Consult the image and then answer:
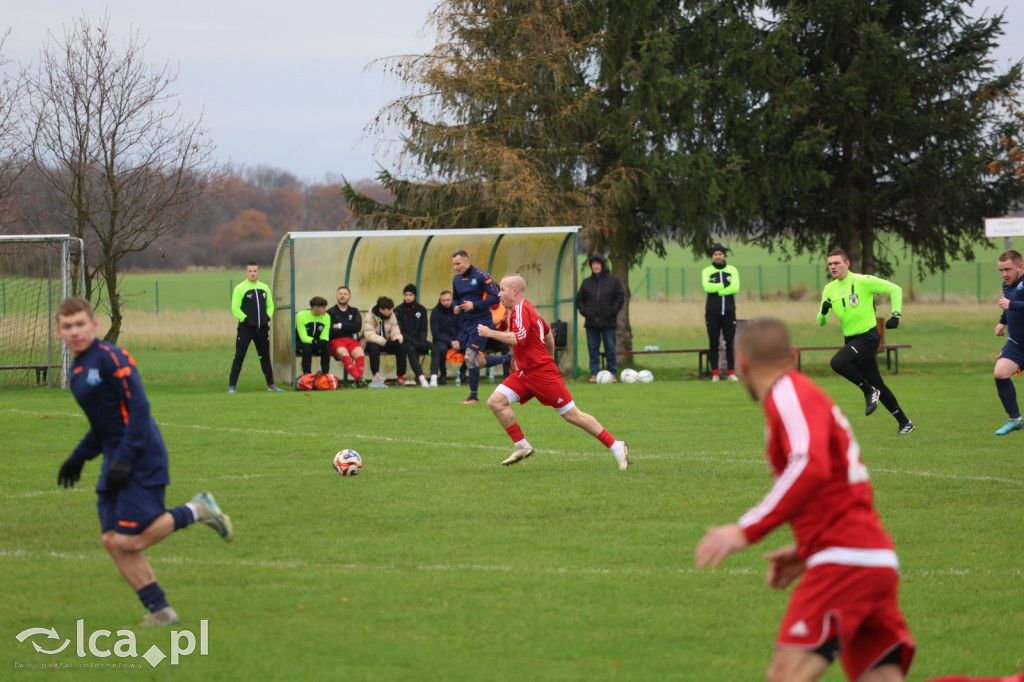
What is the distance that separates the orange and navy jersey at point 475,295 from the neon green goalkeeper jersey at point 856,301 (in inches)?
205

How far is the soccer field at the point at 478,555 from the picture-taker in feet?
17.4

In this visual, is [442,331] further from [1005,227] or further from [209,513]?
[209,513]

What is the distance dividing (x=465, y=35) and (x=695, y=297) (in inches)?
1261

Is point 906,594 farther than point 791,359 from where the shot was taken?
Yes

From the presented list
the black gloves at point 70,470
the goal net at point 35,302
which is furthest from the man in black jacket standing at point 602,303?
the black gloves at point 70,470

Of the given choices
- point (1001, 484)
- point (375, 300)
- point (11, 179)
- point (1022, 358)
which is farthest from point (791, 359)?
point (11, 179)

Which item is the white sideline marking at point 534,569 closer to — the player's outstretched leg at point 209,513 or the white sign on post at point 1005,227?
A: the player's outstretched leg at point 209,513

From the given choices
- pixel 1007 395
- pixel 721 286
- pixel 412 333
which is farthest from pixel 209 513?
pixel 721 286

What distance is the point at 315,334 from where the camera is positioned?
19859mm

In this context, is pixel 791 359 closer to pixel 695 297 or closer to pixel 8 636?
pixel 8 636

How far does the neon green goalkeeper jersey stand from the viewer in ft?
44.6

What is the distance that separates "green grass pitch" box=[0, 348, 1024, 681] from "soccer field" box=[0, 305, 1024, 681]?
0.02 metres

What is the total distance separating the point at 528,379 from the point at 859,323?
4.78 meters

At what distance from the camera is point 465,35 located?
79.3 ft
